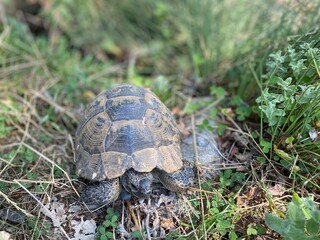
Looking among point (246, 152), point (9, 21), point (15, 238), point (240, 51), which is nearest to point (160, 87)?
point (240, 51)

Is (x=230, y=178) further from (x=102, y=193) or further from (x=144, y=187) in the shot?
(x=102, y=193)

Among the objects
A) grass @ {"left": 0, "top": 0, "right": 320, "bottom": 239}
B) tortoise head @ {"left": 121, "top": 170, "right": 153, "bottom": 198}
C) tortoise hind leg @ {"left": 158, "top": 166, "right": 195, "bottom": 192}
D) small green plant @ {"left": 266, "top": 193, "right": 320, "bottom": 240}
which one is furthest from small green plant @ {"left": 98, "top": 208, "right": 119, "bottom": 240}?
small green plant @ {"left": 266, "top": 193, "right": 320, "bottom": 240}

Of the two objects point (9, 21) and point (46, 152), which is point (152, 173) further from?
point (9, 21)

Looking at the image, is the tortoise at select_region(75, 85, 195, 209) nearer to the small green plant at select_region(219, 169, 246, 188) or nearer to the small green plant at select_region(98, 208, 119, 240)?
the small green plant at select_region(98, 208, 119, 240)

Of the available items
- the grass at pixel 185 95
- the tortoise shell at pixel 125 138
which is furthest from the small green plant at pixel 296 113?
the tortoise shell at pixel 125 138

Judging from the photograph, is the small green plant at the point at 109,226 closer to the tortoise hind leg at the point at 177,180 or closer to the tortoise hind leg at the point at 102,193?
the tortoise hind leg at the point at 102,193

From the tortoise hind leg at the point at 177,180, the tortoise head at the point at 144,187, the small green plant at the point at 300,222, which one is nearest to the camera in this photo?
the small green plant at the point at 300,222

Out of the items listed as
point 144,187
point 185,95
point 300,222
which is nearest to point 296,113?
point 300,222
